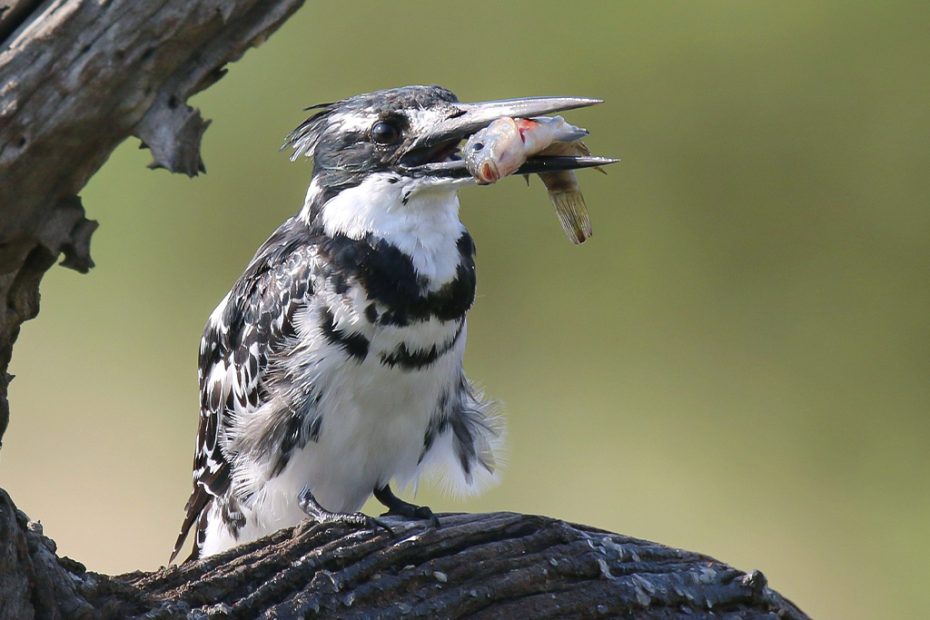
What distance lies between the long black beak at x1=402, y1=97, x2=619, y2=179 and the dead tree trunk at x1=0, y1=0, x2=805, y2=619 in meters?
0.72

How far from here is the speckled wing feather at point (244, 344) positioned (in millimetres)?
3381

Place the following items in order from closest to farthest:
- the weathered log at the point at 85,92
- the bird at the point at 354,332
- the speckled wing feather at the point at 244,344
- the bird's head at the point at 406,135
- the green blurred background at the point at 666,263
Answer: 1. the weathered log at the point at 85,92
2. the bird's head at the point at 406,135
3. the bird at the point at 354,332
4. the speckled wing feather at the point at 244,344
5. the green blurred background at the point at 666,263

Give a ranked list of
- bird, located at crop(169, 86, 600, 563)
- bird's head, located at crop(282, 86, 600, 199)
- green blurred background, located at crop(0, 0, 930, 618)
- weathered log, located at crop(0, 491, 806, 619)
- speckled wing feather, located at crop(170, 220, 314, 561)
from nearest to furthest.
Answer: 1. weathered log, located at crop(0, 491, 806, 619)
2. bird's head, located at crop(282, 86, 600, 199)
3. bird, located at crop(169, 86, 600, 563)
4. speckled wing feather, located at crop(170, 220, 314, 561)
5. green blurred background, located at crop(0, 0, 930, 618)

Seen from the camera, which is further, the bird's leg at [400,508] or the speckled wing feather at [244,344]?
the speckled wing feather at [244,344]

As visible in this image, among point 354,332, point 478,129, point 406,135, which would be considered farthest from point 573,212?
point 354,332

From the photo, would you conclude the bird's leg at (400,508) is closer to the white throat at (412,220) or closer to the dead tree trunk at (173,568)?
the dead tree trunk at (173,568)

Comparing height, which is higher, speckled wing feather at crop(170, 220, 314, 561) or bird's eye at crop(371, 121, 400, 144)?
bird's eye at crop(371, 121, 400, 144)

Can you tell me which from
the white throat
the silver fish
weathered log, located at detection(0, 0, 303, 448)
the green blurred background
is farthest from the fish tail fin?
the green blurred background

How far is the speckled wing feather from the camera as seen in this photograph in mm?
3381

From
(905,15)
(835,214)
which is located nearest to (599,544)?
(835,214)

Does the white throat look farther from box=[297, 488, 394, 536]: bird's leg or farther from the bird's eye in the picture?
box=[297, 488, 394, 536]: bird's leg

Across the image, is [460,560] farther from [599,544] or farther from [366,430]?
[366,430]

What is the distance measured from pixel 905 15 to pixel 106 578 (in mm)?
5981

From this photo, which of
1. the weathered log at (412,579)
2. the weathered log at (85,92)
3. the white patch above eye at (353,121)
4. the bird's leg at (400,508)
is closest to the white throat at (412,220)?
the white patch above eye at (353,121)
